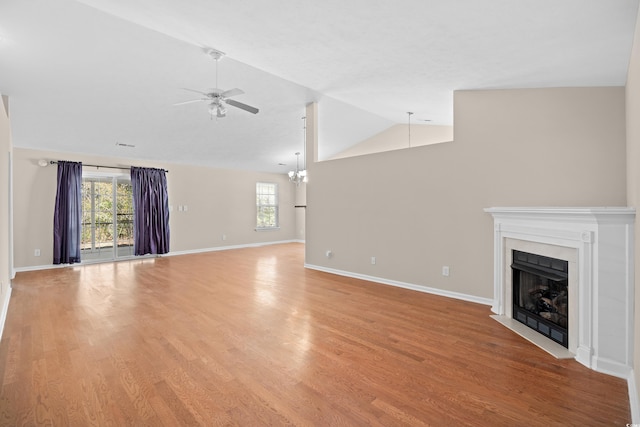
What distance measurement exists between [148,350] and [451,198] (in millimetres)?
3898

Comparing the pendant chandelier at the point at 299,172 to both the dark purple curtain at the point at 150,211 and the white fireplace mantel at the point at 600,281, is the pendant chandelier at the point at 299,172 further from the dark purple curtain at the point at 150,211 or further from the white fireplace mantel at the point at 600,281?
the white fireplace mantel at the point at 600,281

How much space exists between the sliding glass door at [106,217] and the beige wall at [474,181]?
5.40 metres

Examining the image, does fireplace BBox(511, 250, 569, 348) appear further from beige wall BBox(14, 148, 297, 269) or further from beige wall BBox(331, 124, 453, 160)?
beige wall BBox(14, 148, 297, 269)

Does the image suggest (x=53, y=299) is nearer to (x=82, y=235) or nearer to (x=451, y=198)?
(x=82, y=235)

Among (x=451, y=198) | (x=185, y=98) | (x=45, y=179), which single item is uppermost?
(x=185, y=98)

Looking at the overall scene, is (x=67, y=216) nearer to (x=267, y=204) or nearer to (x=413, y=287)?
(x=267, y=204)

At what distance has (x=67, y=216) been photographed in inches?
252

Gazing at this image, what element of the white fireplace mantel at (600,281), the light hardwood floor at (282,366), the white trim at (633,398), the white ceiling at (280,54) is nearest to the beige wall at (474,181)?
the white ceiling at (280,54)

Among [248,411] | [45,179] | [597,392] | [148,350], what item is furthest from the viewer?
Result: [45,179]

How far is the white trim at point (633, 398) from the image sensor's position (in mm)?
1702

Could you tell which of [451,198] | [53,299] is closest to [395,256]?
[451,198]

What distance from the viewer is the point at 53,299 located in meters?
4.14

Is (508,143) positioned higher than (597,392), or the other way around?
(508,143)

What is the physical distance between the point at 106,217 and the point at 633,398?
884cm
